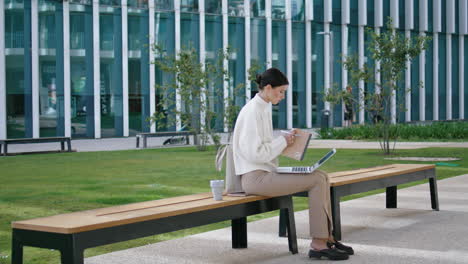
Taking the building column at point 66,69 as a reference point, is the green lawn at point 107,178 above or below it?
below

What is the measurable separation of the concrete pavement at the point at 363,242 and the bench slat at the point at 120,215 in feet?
1.96

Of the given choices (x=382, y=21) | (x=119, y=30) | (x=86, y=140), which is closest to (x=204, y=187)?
(x=86, y=140)

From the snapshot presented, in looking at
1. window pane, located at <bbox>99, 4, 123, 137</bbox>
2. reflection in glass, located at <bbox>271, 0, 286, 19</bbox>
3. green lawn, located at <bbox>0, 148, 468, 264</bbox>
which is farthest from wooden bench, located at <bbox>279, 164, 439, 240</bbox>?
reflection in glass, located at <bbox>271, 0, 286, 19</bbox>

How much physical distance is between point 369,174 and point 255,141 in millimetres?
2434

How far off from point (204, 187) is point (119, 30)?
84.3 ft

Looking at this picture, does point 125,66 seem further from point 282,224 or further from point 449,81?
point 449,81

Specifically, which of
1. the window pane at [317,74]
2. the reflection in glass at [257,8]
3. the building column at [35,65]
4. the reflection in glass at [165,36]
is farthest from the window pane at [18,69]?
Result: the window pane at [317,74]

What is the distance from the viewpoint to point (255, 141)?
678 cm

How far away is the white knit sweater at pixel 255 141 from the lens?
6793 millimetres

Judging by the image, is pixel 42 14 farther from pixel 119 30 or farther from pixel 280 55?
pixel 280 55

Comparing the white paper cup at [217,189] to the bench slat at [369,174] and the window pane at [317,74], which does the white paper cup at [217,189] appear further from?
the window pane at [317,74]

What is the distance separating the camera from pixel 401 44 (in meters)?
21.5

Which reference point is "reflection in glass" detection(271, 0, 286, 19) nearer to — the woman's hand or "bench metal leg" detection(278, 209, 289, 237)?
"bench metal leg" detection(278, 209, 289, 237)

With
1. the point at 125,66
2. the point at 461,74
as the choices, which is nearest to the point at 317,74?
the point at 125,66
